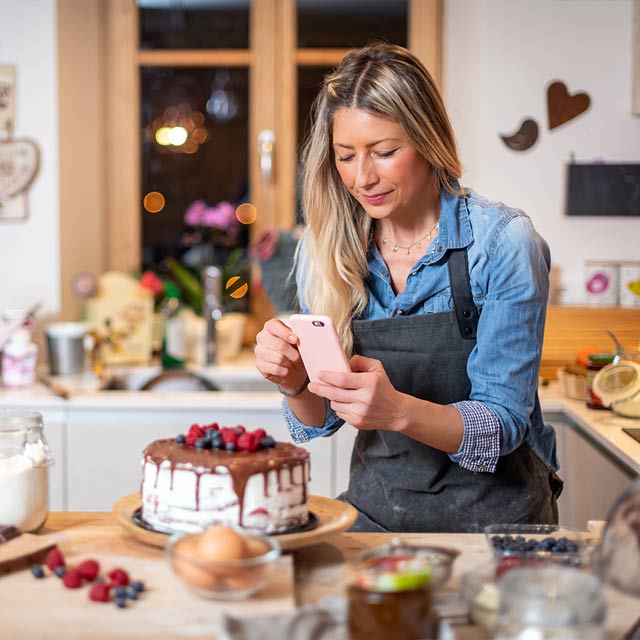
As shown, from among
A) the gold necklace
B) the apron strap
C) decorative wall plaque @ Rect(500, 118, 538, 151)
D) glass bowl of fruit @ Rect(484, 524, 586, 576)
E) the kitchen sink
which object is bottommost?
the kitchen sink

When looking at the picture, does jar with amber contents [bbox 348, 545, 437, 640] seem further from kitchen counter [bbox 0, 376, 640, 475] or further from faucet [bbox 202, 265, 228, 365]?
faucet [bbox 202, 265, 228, 365]

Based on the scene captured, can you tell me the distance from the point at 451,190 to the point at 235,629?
3.20ft

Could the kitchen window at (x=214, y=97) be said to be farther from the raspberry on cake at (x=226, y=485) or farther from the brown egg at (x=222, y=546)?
the brown egg at (x=222, y=546)

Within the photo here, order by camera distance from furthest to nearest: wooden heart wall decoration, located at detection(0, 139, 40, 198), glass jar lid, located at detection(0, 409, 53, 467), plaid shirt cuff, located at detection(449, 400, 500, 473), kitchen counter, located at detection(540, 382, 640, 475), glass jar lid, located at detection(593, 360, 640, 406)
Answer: wooden heart wall decoration, located at detection(0, 139, 40, 198) < glass jar lid, located at detection(593, 360, 640, 406) < kitchen counter, located at detection(540, 382, 640, 475) < plaid shirt cuff, located at detection(449, 400, 500, 473) < glass jar lid, located at detection(0, 409, 53, 467)

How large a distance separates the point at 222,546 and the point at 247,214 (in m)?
2.81

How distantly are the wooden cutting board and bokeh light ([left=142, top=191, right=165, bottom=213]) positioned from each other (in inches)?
105

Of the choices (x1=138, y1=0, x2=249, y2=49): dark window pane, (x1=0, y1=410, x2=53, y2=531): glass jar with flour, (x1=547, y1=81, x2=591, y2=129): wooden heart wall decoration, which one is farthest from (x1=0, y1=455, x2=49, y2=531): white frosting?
(x1=138, y1=0, x2=249, y2=49): dark window pane

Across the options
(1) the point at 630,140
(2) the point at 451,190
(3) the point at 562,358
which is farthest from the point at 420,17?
(2) the point at 451,190

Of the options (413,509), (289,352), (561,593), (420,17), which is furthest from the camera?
(420,17)

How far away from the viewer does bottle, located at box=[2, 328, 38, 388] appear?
10.0 feet

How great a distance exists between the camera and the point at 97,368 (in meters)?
3.20

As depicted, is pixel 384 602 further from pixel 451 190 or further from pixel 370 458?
pixel 451 190

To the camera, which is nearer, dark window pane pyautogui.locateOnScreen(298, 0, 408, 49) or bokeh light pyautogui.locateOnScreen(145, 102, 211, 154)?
dark window pane pyautogui.locateOnScreen(298, 0, 408, 49)

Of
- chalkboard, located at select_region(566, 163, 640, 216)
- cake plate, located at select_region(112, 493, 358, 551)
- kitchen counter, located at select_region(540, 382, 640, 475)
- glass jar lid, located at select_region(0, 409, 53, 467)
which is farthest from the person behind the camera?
chalkboard, located at select_region(566, 163, 640, 216)
